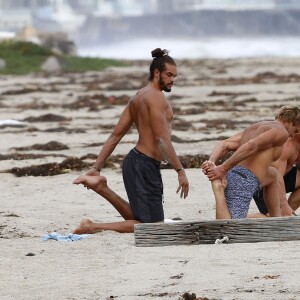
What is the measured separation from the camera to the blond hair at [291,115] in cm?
902

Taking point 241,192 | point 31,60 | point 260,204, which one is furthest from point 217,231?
point 31,60

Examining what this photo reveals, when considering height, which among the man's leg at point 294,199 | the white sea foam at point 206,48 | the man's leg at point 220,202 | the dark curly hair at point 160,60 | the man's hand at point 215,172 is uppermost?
the dark curly hair at point 160,60

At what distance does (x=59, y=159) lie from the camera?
14445mm

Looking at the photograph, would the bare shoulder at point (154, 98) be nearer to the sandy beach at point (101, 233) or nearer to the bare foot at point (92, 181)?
the bare foot at point (92, 181)

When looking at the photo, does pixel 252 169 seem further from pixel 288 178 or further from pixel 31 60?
pixel 31 60

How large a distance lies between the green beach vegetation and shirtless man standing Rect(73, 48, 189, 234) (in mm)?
33001

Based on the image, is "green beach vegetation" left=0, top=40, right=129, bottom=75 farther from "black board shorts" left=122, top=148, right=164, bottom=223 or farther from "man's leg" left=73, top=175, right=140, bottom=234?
"black board shorts" left=122, top=148, right=164, bottom=223

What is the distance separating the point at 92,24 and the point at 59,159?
107 meters

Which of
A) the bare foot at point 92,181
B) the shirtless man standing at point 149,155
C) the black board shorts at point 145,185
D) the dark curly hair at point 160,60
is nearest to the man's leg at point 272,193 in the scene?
the shirtless man standing at point 149,155

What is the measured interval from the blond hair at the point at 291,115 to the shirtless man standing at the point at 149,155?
88cm

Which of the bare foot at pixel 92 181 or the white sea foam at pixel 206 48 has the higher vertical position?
the bare foot at pixel 92 181

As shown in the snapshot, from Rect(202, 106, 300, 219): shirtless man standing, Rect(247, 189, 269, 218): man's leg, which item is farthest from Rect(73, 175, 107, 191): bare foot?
Rect(247, 189, 269, 218): man's leg

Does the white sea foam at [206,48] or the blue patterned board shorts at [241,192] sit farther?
the white sea foam at [206,48]

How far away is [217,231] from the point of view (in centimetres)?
819
